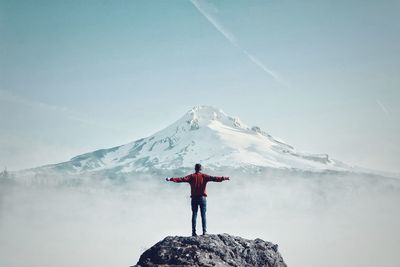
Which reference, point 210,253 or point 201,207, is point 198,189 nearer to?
point 201,207

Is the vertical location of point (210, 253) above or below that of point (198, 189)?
below

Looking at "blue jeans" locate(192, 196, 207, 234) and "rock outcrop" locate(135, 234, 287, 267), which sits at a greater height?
"blue jeans" locate(192, 196, 207, 234)

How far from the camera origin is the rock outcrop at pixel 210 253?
17.4 m

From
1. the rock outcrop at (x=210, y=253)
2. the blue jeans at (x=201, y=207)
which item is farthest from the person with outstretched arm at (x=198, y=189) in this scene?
the rock outcrop at (x=210, y=253)

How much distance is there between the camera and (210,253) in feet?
58.6

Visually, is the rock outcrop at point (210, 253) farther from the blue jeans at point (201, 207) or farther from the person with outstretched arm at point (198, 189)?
the person with outstretched arm at point (198, 189)

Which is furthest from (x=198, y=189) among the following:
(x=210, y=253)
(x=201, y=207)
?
(x=210, y=253)

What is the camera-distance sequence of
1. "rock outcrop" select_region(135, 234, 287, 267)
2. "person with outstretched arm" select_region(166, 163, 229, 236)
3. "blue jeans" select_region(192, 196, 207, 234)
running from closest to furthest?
"rock outcrop" select_region(135, 234, 287, 267), "person with outstretched arm" select_region(166, 163, 229, 236), "blue jeans" select_region(192, 196, 207, 234)

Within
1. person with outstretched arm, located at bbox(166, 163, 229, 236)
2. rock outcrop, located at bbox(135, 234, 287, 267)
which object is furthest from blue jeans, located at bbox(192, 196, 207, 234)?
rock outcrop, located at bbox(135, 234, 287, 267)

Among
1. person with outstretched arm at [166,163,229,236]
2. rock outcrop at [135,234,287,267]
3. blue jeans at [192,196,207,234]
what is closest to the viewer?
rock outcrop at [135,234,287,267]

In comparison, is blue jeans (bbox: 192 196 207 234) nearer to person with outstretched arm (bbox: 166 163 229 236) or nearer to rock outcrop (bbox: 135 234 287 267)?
person with outstretched arm (bbox: 166 163 229 236)

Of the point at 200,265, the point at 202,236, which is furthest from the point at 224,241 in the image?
the point at 200,265

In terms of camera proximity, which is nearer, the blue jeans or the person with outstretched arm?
the person with outstretched arm

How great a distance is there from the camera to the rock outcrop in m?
17.4
